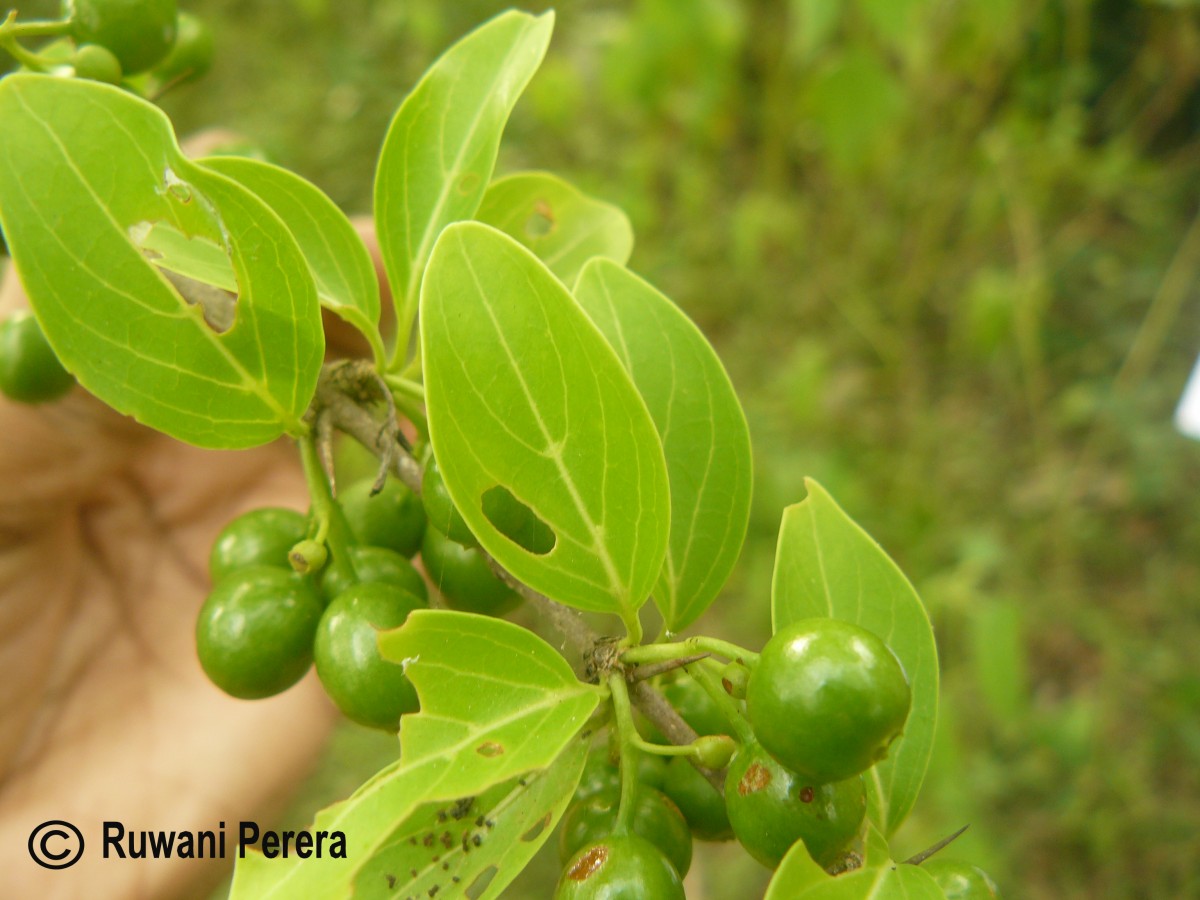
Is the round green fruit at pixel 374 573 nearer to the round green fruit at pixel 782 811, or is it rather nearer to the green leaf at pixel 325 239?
the green leaf at pixel 325 239

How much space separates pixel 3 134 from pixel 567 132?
3109mm

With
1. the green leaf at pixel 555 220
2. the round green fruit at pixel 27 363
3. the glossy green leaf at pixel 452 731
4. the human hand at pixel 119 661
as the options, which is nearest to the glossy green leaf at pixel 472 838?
the glossy green leaf at pixel 452 731

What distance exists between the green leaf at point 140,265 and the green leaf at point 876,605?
1.47 feet

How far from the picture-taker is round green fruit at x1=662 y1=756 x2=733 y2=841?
0.82 m

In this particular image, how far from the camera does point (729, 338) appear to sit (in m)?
3.31

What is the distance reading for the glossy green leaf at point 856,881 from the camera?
0.63 meters

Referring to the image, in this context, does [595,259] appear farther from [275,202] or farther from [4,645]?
[4,645]

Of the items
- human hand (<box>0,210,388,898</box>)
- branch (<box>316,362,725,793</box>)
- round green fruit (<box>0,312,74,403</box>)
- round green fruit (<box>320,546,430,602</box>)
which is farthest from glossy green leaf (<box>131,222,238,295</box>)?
human hand (<box>0,210,388,898</box>)

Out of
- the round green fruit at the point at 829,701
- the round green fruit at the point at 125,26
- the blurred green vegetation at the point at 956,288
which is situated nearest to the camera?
the round green fruit at the point at 829,701

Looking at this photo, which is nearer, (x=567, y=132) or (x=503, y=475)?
(x=503, y=475)

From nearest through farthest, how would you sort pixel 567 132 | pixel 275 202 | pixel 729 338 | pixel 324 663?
pixel 324 663, pixel 275 202, pixel 729 338, pixel 567 132

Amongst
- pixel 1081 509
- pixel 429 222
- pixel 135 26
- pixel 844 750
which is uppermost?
pixel 135 26

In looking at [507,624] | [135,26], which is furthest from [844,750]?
[135,26]

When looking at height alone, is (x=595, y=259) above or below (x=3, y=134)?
below
